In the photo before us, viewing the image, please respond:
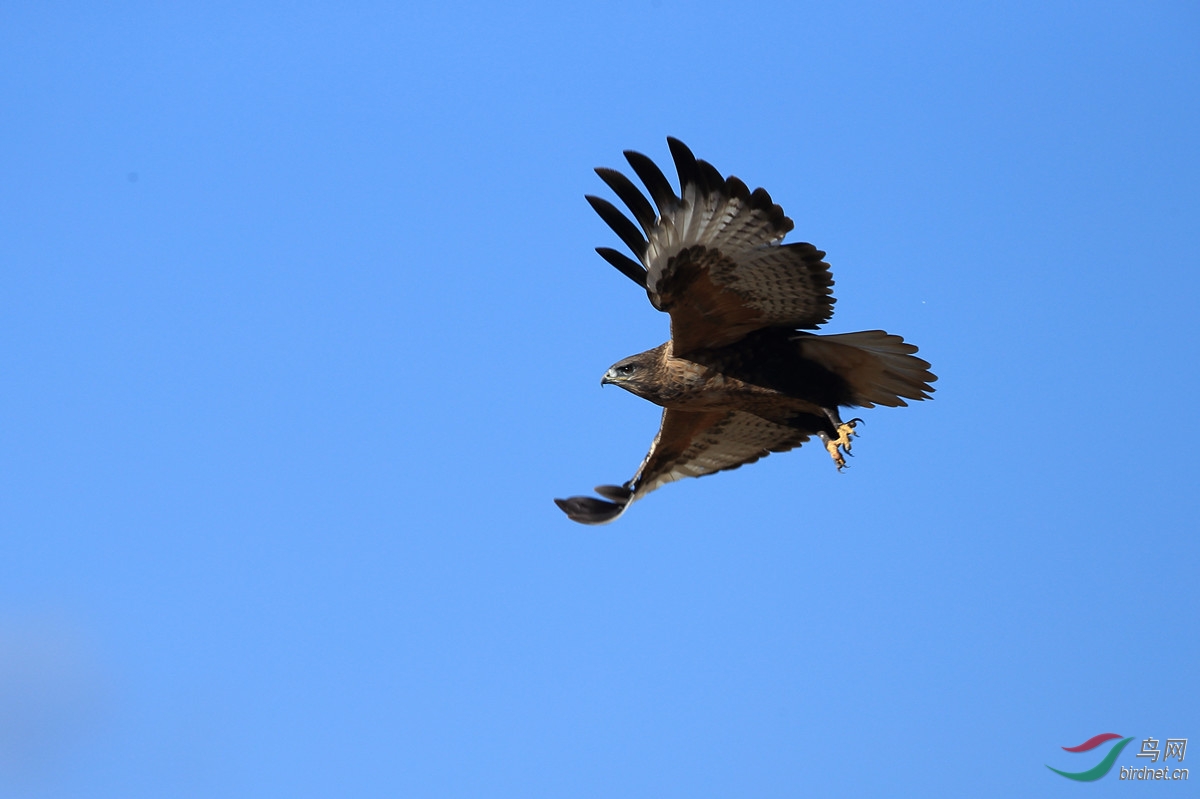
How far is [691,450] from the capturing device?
12.8 meters

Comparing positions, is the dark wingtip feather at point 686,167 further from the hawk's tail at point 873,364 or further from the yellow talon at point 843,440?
the yellow talon at point 843,440

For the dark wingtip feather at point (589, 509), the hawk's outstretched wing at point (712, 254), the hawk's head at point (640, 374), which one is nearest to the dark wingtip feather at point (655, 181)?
the hawk's outstretched wing at point (712, 254)

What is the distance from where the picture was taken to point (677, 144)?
992 centimetres

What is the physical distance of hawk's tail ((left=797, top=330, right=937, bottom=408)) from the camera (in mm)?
10836

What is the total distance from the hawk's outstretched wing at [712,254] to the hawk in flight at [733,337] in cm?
1

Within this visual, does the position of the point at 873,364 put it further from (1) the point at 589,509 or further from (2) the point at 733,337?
(1) the point at 589,509

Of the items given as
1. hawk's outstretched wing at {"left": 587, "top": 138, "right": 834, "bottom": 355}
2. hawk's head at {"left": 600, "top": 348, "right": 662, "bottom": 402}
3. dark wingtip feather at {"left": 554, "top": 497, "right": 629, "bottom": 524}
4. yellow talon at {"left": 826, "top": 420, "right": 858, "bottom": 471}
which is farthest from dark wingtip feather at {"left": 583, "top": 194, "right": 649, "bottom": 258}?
dark wingtip feather at {"left": 554, "top": 497, "right": 629, "bottom": 524}

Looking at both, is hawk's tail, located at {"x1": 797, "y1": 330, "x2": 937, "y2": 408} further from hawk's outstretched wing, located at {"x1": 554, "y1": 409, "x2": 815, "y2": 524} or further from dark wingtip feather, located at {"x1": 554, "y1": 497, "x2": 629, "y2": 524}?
dark wingtip feather, located at {"x1": 554, "y1": 497, "x2": 629, "y2": 524}

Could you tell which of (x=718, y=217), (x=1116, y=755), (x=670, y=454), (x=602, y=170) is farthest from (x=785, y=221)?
(x=1116, y=755)

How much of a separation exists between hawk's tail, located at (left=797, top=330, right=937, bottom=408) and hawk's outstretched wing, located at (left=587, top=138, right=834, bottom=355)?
292 mm

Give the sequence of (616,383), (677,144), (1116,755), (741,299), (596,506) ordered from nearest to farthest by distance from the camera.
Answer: (677,144), (741,299), (616,383), (596,506), (1116,755)

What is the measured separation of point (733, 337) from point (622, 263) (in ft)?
4.05

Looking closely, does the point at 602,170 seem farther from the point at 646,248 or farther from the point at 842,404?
the point at 842,404

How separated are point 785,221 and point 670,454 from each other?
11.3 feet
